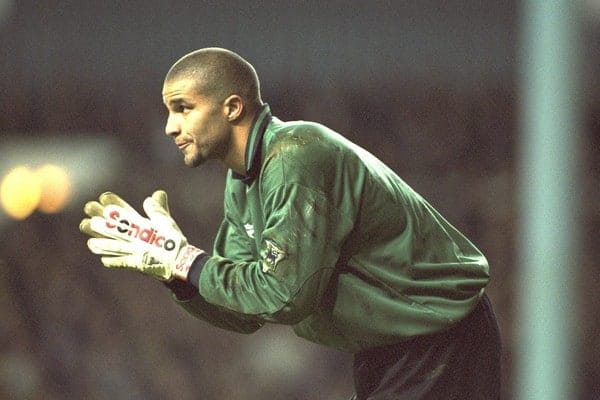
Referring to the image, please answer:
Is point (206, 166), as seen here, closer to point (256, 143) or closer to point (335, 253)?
point (256, 143)

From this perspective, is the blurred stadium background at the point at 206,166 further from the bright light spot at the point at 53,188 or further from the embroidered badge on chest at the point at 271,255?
the embroidered badge on chest at the point at 271,255

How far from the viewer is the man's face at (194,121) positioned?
2.54 metres

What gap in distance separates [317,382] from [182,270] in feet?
9.74

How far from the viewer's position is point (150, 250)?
8.35 feet

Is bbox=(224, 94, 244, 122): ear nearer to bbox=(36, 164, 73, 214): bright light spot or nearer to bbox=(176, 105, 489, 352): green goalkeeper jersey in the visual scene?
bbox=(176, 105, 489, 352): green goalkeeper jersey

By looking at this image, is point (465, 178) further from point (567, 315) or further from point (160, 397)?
point (567, 315)

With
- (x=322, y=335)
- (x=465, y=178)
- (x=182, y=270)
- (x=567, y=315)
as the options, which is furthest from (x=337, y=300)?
(x=465, y=178)

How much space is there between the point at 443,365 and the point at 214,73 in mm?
774

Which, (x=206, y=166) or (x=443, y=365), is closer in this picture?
(x=443, y=365)

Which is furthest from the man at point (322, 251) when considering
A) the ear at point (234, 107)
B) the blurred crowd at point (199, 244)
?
the blurred crowd at point (199, 244)

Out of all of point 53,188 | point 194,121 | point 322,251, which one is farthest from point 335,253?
point 53,188

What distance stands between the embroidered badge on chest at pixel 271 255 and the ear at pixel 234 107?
306mm

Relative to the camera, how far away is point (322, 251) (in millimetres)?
2395

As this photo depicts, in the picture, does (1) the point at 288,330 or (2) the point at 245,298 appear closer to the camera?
(2) the point at 245,298
